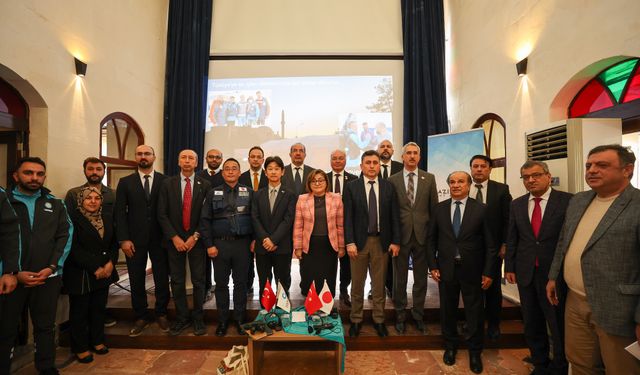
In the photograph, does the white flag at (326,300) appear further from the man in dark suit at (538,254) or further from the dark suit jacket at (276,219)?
the man in dark suit at (538,254)

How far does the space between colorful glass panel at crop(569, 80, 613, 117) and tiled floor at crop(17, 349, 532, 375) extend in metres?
2.36

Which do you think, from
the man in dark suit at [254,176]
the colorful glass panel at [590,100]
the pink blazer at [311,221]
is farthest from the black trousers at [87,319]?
the colorful glass panel at [590,100]

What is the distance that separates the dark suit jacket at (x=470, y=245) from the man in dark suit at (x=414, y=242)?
1.09 feet

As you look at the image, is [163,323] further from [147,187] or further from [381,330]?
[381,330]

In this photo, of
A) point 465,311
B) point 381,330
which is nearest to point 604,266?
point 465,311

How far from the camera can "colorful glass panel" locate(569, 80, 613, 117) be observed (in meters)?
2.82

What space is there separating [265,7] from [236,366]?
5.64 m

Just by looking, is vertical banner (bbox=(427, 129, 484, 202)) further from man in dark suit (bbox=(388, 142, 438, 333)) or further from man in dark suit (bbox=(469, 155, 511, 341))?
man in dark suit (bbox=(388, 142, 438, 333))

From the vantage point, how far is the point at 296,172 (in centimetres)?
361

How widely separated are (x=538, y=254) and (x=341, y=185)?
6.18ft

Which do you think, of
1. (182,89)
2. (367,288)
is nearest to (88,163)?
(182,89)

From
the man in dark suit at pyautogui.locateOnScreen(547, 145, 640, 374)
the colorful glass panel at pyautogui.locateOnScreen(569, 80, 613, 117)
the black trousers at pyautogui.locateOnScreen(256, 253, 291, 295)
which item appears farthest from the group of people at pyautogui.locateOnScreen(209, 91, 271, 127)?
the man in dark suit at pyautogui.locateOnScreen(547, 145, 640, 374)

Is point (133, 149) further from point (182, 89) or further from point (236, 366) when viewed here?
point (236, 366)

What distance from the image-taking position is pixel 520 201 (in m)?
2.36
